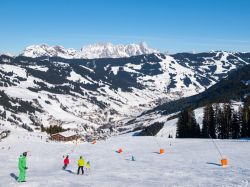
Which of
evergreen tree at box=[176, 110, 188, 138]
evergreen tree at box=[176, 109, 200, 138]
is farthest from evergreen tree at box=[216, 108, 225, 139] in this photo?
evergreen tree at box=[176, 110, 188, 138]

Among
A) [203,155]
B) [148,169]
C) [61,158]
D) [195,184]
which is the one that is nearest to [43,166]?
[61,158]

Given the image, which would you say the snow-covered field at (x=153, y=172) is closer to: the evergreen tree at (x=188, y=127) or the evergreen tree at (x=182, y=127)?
the evergreen tree at (x=188, y=127)

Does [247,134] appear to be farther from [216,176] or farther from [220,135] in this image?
[216,176]

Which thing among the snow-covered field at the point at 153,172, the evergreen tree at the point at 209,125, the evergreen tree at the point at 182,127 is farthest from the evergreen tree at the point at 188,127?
the snow-covered field at the point at 153,172

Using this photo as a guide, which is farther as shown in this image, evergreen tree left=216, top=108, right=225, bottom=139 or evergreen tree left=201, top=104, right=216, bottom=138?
evergreen tree left=201, top=104, right=216, bottom=138

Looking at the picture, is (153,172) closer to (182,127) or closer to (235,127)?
(235,127)

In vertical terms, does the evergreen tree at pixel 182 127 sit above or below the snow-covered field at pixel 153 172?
above

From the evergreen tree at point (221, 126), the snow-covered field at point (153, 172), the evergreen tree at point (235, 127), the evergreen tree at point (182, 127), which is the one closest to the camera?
the snow-covered field at point (153, 172)

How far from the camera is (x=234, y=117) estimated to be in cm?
11744

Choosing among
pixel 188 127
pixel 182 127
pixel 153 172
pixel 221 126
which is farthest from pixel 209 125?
pixel 153 172

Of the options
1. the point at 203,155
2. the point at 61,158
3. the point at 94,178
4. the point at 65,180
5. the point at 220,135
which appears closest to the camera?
the point at 65,180

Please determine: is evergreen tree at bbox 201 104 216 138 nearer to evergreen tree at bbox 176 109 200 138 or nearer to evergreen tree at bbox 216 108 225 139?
evergreen tree at bbox 216 108 225 139

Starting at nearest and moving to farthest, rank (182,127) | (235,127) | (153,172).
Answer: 1. (153,172)
2. (235,127)
3. (182,127)

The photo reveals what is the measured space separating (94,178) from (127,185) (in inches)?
239
